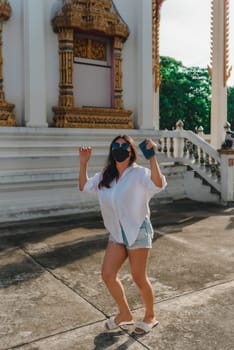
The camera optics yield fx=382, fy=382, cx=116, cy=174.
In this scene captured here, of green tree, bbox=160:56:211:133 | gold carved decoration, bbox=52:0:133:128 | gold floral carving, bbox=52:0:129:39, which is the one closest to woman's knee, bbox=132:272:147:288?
gold carved decoration, bbox=52:0:133:128

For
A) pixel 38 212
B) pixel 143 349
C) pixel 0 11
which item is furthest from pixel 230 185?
pixel 143 349

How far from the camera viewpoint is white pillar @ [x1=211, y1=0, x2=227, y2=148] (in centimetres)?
1352

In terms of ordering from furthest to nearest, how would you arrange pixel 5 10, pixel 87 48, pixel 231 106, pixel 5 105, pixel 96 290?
pixel 231 106
pixel 87 48
pixel 5 105
pixel 5 10
pixel 96 290

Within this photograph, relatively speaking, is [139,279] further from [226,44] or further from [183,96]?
[183,96]

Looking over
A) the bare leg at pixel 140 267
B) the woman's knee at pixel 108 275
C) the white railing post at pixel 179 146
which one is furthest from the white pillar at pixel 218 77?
the woman's knee at pixel 108 275

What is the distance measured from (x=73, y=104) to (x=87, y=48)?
1.48 metres

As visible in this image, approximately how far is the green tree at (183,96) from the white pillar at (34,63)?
2636cm

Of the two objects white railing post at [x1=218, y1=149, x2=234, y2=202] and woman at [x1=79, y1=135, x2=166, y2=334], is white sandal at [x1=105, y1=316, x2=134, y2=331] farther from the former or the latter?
white railing post at [x1=218, y1=149, x2=234, y2=202]

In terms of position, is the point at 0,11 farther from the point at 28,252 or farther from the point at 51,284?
the point at 51,284

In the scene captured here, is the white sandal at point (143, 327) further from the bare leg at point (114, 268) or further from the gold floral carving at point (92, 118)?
the gold floral carving at point (92, 118)

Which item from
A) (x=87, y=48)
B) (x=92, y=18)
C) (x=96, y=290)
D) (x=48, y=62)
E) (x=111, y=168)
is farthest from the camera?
(x=87, y=48)

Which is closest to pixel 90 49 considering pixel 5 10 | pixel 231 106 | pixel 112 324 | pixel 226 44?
pixel 5 10

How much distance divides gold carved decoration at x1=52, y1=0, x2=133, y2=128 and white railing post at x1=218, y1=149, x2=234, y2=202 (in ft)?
8.32

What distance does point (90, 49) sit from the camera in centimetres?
913
